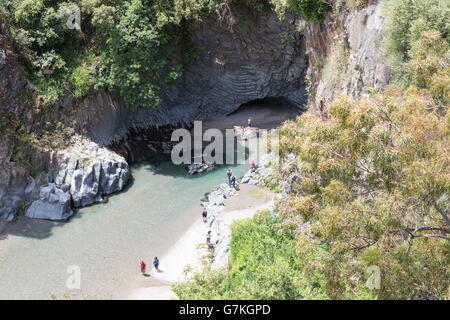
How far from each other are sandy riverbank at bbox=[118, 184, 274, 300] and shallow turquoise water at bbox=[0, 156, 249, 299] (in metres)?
0.60

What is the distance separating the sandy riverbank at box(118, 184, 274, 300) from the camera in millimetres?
20312

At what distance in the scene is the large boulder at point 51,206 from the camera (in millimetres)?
25781

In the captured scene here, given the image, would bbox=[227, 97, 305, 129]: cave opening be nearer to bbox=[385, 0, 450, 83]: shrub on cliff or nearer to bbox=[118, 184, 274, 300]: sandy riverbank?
bbox=[118, 184, 274, 300]: sandy riverbank

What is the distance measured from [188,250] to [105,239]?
4849mm

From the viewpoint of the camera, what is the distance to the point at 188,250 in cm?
2303

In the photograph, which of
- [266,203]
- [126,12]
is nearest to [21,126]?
[126,12]

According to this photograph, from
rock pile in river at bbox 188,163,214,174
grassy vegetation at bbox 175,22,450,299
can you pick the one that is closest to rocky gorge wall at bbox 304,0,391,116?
grassy vegetation at bbox 175,22,450,299

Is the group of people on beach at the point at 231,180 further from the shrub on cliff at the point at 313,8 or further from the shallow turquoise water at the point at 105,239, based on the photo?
the shrub on cliff at the point at 313,8

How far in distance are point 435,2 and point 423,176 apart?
35.9 ft

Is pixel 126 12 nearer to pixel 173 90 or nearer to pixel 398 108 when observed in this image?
pixel 173 90

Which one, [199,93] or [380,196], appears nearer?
[380,196]

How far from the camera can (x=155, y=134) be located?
35406 mm

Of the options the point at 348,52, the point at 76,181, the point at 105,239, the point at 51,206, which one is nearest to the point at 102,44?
the point at 76,181

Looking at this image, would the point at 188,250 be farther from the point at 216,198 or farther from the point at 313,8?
the point at 313,8
